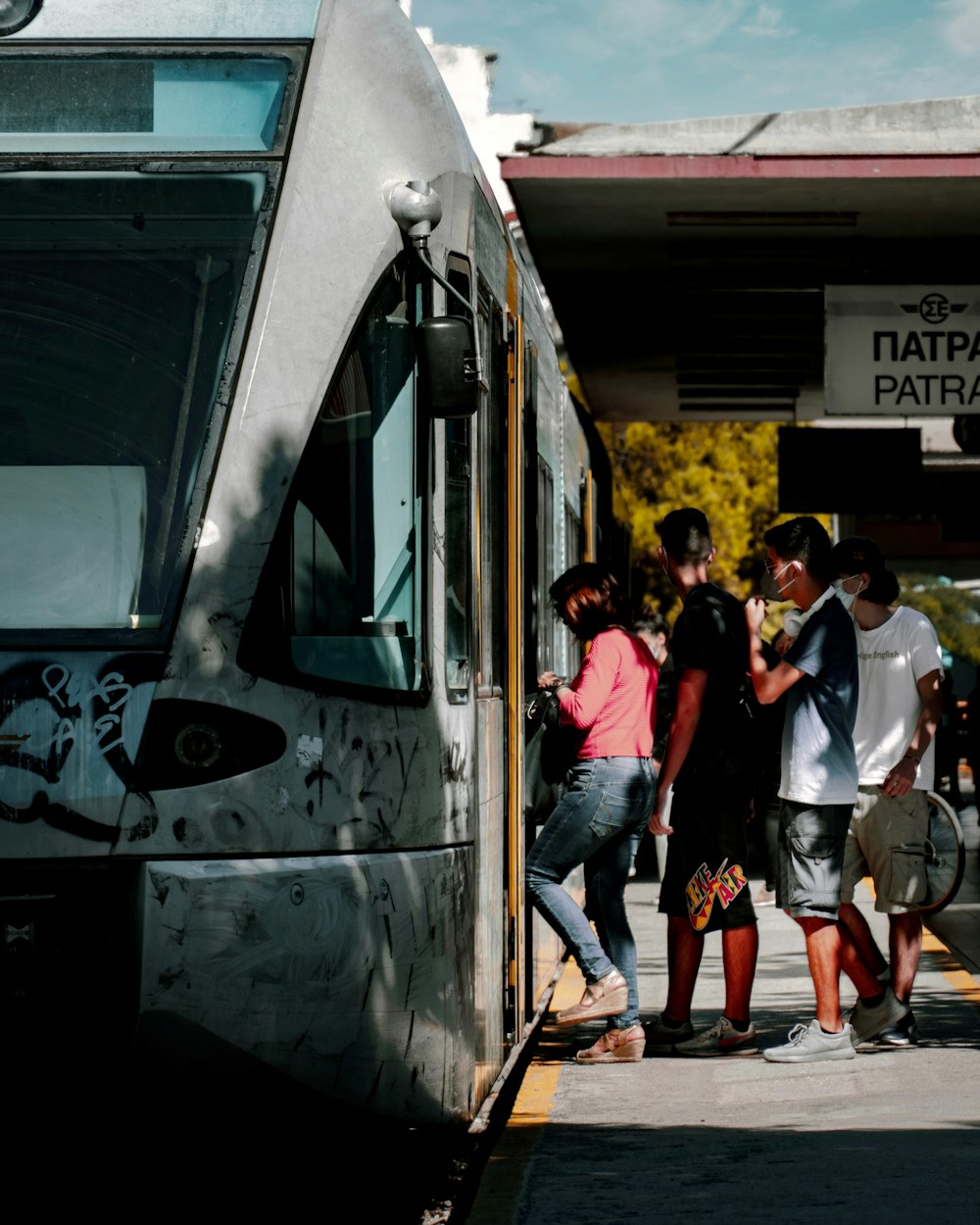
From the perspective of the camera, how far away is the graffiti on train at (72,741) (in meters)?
4.72

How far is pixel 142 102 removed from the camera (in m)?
5.16

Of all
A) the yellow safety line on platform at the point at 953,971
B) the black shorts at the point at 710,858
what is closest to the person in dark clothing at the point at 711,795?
the black shorts at the point at 710,858

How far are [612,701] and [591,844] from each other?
0.55 m

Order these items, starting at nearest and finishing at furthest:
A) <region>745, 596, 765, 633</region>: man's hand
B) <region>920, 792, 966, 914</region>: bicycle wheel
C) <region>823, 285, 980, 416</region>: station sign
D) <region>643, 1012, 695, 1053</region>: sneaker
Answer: <region>745, 596, 765, 633</region>: man's hand, <region>643, 1012, 695, 1053</region>: sneaker, <region>920, 792, 966, 914</region>: bicycle wheel, <region>823, 285, 980, 416</region>: station sign

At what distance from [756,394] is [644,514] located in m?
18.7

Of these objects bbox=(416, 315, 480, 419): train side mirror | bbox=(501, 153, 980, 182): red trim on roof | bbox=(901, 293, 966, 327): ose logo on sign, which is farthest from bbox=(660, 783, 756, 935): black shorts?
bbox=(901, 293, 966, 327): ose logo on sign

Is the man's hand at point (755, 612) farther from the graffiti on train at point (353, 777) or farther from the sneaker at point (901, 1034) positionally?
the graffiti on train at point (353, 777)

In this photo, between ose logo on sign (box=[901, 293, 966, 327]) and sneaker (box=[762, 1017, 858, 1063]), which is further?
ose logo on sign (box=[901, 293, 966, 327])

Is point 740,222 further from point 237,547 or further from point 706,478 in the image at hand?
point 706,478

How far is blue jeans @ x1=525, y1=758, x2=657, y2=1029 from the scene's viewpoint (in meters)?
7.40

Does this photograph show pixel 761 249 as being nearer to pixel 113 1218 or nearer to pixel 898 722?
pixel 898 722

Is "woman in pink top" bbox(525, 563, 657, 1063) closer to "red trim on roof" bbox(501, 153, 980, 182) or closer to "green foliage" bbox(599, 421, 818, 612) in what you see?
"red trim on roof" bbox(501, 153, 980, 182)

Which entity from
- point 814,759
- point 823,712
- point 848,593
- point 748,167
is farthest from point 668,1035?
point 748,167

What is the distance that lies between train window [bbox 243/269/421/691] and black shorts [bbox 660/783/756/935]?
97.9 inches
